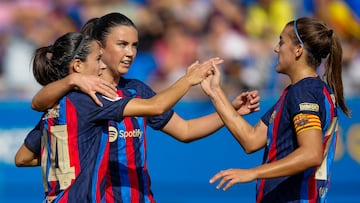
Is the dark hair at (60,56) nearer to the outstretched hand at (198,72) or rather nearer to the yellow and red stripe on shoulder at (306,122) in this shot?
the outstretched hand at (198,72)

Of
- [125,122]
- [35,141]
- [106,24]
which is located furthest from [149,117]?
[35,141]

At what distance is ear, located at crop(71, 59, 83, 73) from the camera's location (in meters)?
4.67

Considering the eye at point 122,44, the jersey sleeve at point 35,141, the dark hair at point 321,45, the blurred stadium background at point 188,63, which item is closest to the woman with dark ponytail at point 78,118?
the jersey sleeve at point 35,141

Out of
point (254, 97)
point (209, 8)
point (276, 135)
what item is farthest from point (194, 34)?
point (276, 135)

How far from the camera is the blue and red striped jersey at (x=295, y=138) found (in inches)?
185

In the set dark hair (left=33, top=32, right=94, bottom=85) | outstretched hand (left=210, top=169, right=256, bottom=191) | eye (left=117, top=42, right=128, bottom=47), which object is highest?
eye (left=117, top=42, right=128, bottom=47)

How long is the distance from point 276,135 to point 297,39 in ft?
1.97

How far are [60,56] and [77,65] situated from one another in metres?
0.11

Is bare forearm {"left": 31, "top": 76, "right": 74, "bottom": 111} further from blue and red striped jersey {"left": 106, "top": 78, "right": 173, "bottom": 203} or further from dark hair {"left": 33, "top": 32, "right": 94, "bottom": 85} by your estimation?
blue and red striped jersey {"left": 106, "top": 78, "right": 173, "bottom": 203}

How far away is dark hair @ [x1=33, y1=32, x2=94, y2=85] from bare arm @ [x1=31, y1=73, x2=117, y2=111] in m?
0.15

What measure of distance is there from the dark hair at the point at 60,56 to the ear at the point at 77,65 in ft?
0.07

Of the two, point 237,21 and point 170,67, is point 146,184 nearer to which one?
point 170,67

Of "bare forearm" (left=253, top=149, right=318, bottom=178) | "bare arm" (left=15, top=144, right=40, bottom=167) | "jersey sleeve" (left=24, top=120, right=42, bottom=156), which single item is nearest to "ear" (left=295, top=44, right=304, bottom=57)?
"bare forearm" (left=253, top=149, right=318, bottom=178)

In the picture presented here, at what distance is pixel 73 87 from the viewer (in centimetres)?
451
